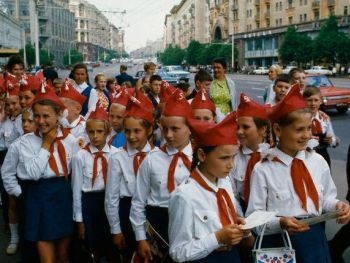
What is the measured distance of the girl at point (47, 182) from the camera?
4055 millimetres

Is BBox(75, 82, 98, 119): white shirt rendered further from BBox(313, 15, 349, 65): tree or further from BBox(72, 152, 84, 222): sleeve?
BBox(313, 15, 349, 65): tree

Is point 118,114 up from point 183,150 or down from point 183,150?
up

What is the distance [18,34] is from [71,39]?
58400mm

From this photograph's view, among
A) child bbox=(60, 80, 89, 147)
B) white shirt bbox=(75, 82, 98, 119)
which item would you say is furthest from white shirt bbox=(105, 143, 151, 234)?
white shirt bbox=(75, 82, 98, 119)

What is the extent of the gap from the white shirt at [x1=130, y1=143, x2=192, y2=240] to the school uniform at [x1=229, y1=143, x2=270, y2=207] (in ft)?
1.84

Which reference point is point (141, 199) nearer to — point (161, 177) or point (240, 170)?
point (161, 177)

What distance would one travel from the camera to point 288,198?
3.12 metres

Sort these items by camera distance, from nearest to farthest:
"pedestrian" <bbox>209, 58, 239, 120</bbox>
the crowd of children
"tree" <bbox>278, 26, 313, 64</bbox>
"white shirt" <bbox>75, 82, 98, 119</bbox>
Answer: the crowd of children
"white shirt" <bbox>75, 82, 98, 119</bbox>
"pedestrian" <bbox>209, 58, 239, 120</bbox>
"tree" <bbox>278, 26, 313, 64</bbox>

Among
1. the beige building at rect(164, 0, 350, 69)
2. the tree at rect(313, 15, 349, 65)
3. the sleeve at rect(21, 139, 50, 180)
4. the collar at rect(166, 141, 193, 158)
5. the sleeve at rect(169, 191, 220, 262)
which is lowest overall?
the sleeve at rect(169, 191, 220, 262)

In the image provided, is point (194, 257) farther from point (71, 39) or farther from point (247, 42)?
point (71, 39)

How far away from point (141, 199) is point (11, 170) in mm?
1396

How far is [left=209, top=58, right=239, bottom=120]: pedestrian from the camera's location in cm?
773

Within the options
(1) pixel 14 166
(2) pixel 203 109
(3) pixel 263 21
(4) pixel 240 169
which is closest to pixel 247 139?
(4) pixel 240 169

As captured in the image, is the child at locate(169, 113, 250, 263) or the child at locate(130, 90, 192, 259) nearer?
the child at locate(169, 113, 250, 263)
